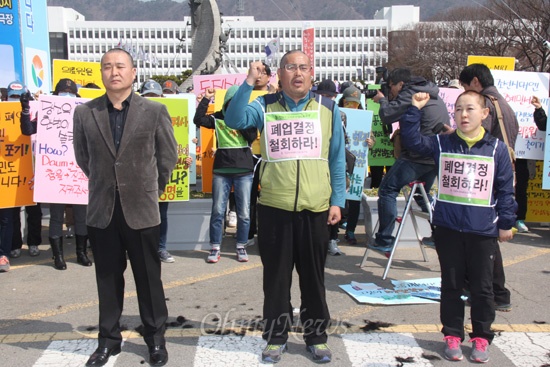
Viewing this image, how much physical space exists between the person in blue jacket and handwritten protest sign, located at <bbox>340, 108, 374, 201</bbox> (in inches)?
132

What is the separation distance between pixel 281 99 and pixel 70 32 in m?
133

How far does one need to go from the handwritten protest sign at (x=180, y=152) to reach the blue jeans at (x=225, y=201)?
1.59 feet

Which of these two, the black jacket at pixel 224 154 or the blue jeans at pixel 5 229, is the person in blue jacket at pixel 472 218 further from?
the blue jeans at pixel 5 229

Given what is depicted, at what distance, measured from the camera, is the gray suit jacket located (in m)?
4.16

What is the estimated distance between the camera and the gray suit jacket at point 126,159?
13.6 feet

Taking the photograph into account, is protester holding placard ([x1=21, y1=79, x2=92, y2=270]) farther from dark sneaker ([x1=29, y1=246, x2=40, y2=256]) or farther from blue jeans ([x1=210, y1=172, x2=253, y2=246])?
blue jeans ([x1=210, y1=172, x2=253, y2=246])

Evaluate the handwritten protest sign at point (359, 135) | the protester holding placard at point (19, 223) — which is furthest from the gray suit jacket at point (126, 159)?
the handwritten protest sign at point (359, 135)

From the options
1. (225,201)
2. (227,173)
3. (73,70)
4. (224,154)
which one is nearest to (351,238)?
(225,201)

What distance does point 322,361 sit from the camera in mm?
4227

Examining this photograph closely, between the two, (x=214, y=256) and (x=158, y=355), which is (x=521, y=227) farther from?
(x=158, y=355)

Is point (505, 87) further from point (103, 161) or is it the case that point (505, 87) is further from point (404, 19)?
point (404, 19)

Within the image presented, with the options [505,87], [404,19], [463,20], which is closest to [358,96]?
[505,87]

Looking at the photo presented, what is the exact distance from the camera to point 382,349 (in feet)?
14.6

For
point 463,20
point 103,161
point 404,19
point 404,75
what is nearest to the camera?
point 103,161
